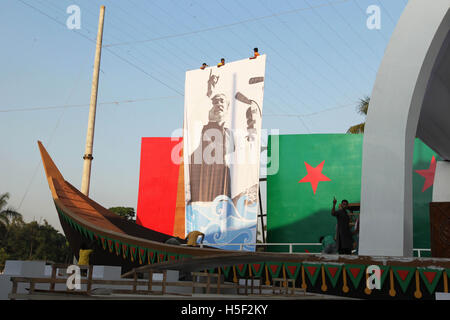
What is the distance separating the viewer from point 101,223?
12.9m

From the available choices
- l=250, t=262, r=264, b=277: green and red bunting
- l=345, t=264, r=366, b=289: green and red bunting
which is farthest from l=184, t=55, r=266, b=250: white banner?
l=345, t=264, r=366, b=289: green and red bunting

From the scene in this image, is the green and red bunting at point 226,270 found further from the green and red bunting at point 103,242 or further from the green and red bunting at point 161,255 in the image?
the green and red bunting at point 103,242

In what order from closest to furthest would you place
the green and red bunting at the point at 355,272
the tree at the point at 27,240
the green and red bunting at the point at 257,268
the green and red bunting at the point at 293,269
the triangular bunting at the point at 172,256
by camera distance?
the green and red bunting at the point at 355,272
the green and red bunting at the point at 293,269
the green and red bunting at the point at 257,268
the triangular bunting at the point at 172,256
the tree at the point at 27,240

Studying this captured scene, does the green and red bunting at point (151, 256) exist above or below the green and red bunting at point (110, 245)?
below

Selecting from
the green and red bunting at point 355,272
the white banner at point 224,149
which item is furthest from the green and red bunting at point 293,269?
the white banner at point 224,149

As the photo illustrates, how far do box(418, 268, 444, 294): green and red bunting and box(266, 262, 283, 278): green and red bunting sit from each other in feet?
6.02

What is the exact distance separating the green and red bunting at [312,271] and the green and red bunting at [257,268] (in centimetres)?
83

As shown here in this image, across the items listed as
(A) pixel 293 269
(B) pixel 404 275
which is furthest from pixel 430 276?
(A) pixel 293 269

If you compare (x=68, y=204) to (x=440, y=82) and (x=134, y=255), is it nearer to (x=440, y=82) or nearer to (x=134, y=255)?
(x=134, y=255)

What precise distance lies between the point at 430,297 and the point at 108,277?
496 cm

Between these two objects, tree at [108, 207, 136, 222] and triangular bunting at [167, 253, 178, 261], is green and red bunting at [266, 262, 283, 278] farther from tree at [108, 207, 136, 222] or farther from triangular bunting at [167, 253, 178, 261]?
tree at [108, 207, 136, 222]

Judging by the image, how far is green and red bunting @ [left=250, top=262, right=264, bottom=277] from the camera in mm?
6827

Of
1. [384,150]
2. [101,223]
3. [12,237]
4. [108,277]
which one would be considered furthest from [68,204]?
[12,237]

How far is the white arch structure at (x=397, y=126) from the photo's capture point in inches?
224
